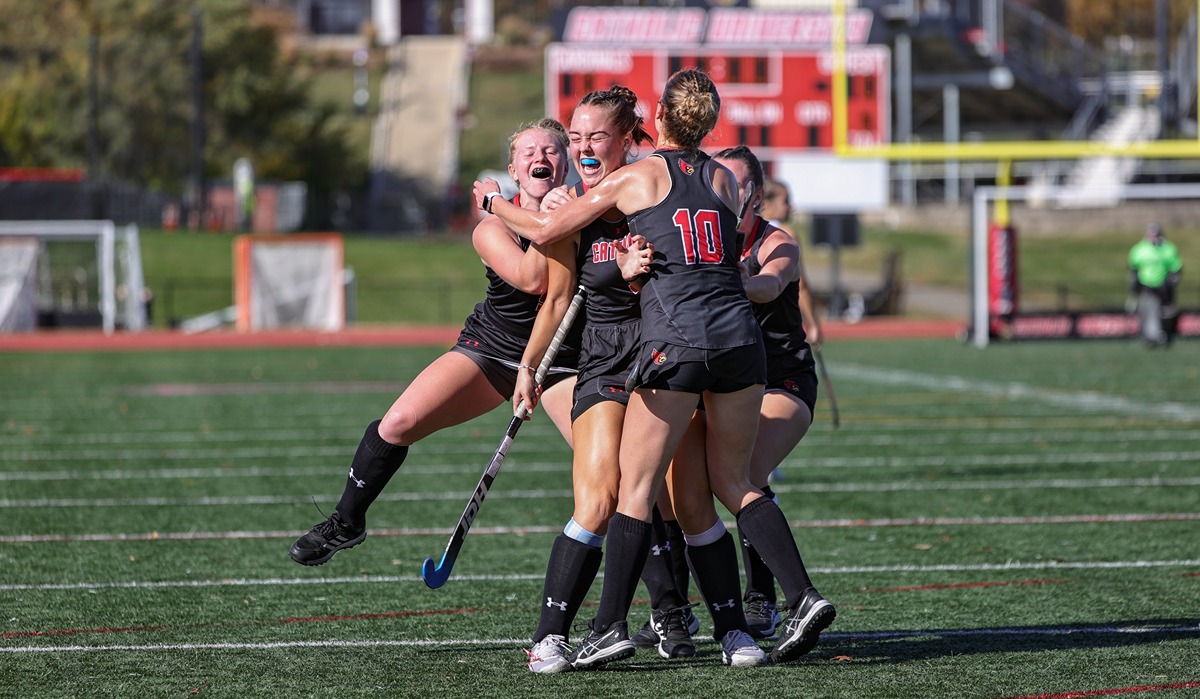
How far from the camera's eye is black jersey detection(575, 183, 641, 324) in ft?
16.6

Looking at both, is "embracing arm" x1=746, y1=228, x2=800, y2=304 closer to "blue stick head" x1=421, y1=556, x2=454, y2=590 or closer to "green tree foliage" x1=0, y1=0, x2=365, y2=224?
"blue stick head" x1=421, y1=556, x2=454, y2=590

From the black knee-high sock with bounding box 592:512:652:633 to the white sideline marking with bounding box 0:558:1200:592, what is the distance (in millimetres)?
1879

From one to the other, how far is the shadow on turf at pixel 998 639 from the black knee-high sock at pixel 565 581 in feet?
2.89

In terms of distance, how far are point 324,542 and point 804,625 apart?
1834 mm

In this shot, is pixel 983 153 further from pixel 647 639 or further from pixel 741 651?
pixel 741 651

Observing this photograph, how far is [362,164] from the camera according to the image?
5478 cm

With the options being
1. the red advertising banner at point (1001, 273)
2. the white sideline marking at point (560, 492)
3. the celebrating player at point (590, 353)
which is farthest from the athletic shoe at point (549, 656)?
the red advertising banner at point (1001, 273)

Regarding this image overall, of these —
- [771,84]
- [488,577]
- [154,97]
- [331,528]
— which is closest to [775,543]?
[331,528]

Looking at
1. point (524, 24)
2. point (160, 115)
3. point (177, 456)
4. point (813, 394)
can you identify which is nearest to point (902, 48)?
point (160, 115)

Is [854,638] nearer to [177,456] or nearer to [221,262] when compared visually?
[177,456]

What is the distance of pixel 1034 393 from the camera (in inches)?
636

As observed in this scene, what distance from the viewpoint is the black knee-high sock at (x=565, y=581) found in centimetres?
503

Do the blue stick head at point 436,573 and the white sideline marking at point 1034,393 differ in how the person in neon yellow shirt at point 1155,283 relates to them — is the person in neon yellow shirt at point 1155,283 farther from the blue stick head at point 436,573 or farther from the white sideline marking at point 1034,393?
the blue stick head at point 436,573

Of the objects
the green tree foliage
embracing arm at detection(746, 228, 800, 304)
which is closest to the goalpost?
embracing arm at detection(746, 228, 800, 304)
